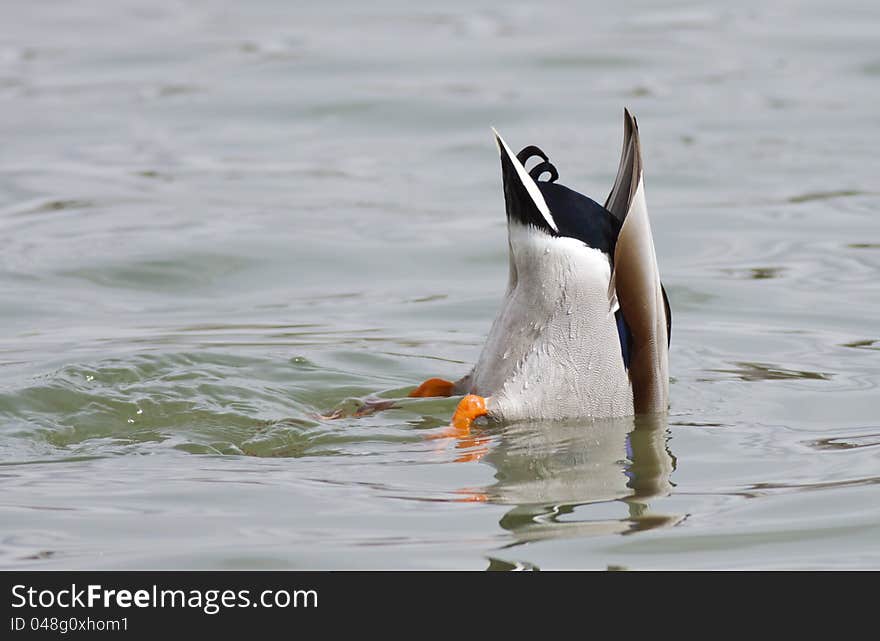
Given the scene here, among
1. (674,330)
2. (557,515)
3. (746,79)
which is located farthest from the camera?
(746,79)

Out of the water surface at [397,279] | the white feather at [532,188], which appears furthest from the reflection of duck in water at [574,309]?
the water surface at [397,279]

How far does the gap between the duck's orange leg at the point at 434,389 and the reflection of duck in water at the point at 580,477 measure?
44cm

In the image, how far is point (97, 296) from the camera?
7684mm

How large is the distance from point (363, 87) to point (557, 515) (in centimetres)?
873

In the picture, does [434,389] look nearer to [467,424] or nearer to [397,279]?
[467,424]

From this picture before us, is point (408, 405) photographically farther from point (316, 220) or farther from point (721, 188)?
point (721, 188)

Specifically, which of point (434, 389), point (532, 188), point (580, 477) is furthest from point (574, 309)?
point (434, 389)

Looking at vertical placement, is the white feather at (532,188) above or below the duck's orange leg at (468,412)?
above

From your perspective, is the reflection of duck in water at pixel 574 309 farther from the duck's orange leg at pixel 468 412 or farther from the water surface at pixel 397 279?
the water surface at pixel 397 279

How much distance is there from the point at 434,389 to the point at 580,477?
903 mm

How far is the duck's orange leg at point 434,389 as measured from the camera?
17.9ft

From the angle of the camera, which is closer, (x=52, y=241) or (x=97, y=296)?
(x=97, y=296)

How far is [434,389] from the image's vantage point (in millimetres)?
5469

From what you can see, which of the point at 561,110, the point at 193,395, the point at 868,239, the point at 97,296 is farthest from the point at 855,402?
the point at 561,110
